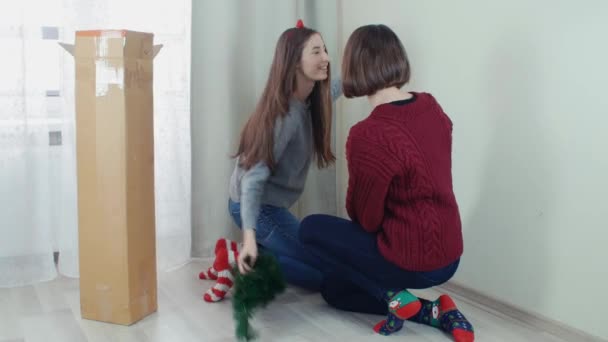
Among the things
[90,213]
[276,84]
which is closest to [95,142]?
[90,213]

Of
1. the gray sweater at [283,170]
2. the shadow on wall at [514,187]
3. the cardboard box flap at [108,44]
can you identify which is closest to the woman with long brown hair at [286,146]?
the gray sweater at [283,170]

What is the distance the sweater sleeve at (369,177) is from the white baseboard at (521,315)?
53 cm

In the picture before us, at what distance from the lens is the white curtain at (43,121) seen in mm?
1969

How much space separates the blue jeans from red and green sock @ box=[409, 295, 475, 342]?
13.9 inches

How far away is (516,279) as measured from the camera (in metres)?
1.77

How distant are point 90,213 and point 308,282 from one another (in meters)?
0.73

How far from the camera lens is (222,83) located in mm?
2266

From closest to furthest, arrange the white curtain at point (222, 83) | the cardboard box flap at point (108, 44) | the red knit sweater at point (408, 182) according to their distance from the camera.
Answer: the red knit sweater at point (408, 182) < the cardboard box flap at point (108, 44) < the white curtain at point (222, 83)

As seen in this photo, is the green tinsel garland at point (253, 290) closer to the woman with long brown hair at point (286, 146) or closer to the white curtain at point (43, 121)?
the woman with long brown hair at point (286, 146)

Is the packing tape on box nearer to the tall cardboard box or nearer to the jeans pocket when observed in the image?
the tall cardboard box

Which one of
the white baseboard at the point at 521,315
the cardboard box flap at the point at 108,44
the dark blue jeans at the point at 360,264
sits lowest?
the white baseboard at the point at 521,315

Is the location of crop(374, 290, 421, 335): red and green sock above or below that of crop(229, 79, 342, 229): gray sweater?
below

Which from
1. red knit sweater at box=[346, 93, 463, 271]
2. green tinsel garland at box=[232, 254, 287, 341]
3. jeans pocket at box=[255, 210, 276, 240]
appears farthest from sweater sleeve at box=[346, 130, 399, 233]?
jeans pocket at box=[255, 210, 276, 240]

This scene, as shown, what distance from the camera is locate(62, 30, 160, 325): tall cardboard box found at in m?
1.60
